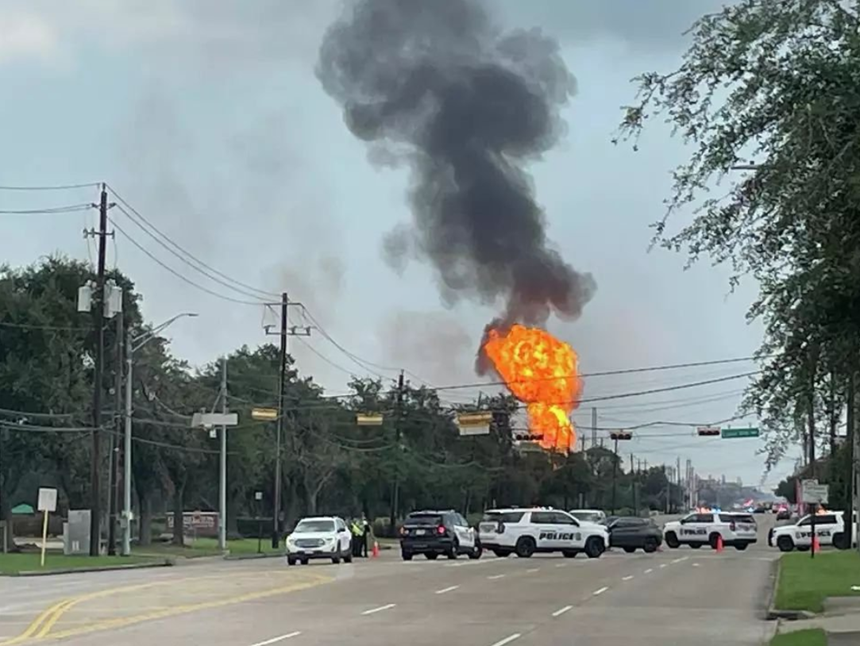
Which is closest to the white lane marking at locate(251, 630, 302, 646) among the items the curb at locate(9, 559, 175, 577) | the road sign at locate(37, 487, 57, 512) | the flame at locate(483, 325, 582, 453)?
the curb at locate(9, 559, 175, 577)

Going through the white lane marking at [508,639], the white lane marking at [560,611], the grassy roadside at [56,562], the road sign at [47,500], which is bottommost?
the grassy roadside at [56,562]

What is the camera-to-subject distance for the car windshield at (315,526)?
166 ft

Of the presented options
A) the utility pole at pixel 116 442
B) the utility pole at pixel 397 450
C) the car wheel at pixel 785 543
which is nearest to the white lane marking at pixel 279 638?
the utility pole at pixel 116 442

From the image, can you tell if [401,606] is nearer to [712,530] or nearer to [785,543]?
[785,543]

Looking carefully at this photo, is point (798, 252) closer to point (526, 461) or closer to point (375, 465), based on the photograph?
point (375, 465)

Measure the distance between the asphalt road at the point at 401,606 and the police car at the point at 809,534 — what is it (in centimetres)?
1843

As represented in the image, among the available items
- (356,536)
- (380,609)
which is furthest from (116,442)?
(380,609)

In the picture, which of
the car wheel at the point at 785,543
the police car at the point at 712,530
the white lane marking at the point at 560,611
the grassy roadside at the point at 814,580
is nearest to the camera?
the white lane marking at the point at 560,611

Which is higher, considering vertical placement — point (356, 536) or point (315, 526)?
point (315, 526)

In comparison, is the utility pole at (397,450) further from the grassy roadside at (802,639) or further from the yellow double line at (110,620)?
the grassy roadside at (802,639)

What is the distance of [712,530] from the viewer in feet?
219

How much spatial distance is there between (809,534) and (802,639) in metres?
43.7

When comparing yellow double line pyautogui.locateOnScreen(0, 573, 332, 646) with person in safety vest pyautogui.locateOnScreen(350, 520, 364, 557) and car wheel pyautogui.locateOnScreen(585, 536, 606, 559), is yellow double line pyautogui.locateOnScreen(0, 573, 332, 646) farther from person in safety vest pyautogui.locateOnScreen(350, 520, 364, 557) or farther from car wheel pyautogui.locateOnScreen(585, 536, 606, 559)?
person in safety vest pyautogui.locateOnScreen(350, 520, 364, 557)

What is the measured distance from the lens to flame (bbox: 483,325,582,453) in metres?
63.9
